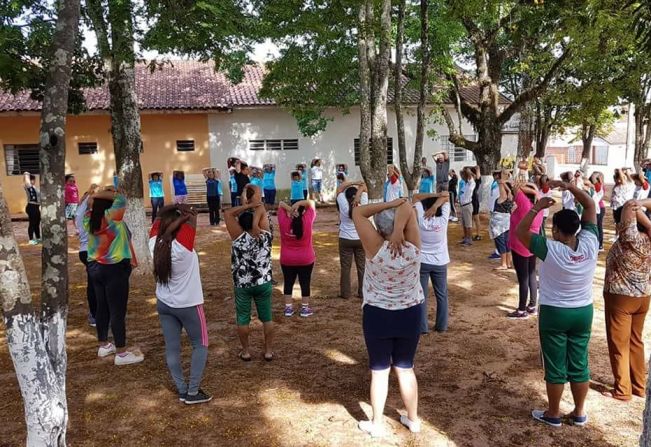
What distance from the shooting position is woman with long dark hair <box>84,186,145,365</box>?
5.01m

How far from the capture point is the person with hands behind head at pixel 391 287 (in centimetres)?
350

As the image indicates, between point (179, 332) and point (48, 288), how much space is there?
1129 mm

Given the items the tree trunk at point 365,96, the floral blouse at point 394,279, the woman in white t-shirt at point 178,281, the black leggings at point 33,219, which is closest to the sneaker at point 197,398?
the woman in white t-shirt at point 178,281

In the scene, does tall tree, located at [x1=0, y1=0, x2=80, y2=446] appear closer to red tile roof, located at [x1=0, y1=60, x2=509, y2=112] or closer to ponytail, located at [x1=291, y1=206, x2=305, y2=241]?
ponytail, located at [x1=291, y1=206, x2=305, y2=241]

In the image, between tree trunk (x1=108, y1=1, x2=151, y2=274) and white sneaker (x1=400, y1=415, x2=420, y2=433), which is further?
tree trunk (x1=108, y1=1, x2=151, y2=274)

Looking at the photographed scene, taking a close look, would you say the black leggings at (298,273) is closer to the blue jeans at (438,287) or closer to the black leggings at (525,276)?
the blue jeans at (438,287)

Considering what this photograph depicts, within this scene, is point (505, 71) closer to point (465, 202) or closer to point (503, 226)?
point (465, 202)

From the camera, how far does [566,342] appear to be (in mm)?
3836

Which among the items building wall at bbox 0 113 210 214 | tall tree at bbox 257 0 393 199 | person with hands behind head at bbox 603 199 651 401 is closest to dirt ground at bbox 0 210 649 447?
person with hands behind head at bbox 603 199 651 401

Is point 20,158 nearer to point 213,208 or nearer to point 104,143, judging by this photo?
point 104,143

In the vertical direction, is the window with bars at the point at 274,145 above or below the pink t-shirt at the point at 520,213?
above

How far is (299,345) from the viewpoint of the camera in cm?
568

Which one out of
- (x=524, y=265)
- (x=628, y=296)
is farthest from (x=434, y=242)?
(x=628, y=296)

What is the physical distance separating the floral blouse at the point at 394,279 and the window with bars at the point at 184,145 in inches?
662
